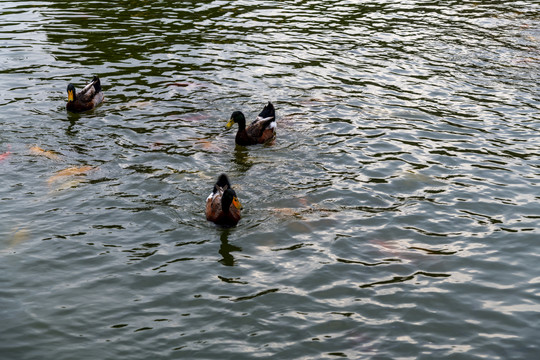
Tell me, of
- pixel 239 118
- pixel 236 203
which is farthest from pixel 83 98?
pixel 236 203

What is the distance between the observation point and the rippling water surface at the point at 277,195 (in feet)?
27.0

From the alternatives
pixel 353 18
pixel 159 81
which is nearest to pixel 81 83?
pixel 159 81

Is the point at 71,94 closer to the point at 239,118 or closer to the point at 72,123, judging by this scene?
the point at 72,123

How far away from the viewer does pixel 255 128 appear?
1366 centimetres

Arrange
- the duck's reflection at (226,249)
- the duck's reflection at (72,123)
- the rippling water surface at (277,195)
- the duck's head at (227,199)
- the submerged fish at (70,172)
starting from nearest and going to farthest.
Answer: the rippling water surface at (277,195) < the duck's reflection at (226,249) < the duck's head at (227,199) < the submerged fish at (70,172) < the duck's reflection at (72,123)

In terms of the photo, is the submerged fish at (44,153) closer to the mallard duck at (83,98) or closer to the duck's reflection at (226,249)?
the mallard duck at (83,98)

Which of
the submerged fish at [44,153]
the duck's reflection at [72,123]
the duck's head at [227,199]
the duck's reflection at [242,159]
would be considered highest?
the duck's reflection at [72,123]

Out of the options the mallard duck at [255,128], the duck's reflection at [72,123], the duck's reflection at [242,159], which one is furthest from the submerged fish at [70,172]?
the mallard duck at [255,128]

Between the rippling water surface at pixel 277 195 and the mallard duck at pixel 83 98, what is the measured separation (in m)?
0.19

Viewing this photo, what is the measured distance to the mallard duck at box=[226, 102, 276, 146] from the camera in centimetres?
1362

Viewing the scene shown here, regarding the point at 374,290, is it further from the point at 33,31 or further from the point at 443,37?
the point at 33,31

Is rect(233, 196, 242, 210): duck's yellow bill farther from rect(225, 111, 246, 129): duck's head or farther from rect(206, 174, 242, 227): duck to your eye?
rect(225, 111, 246, 129): duck's head

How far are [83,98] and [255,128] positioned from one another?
4.08m

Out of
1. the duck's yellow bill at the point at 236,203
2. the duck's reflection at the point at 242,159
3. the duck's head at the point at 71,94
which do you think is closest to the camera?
the duck's yellow bill at the point at 236,203
